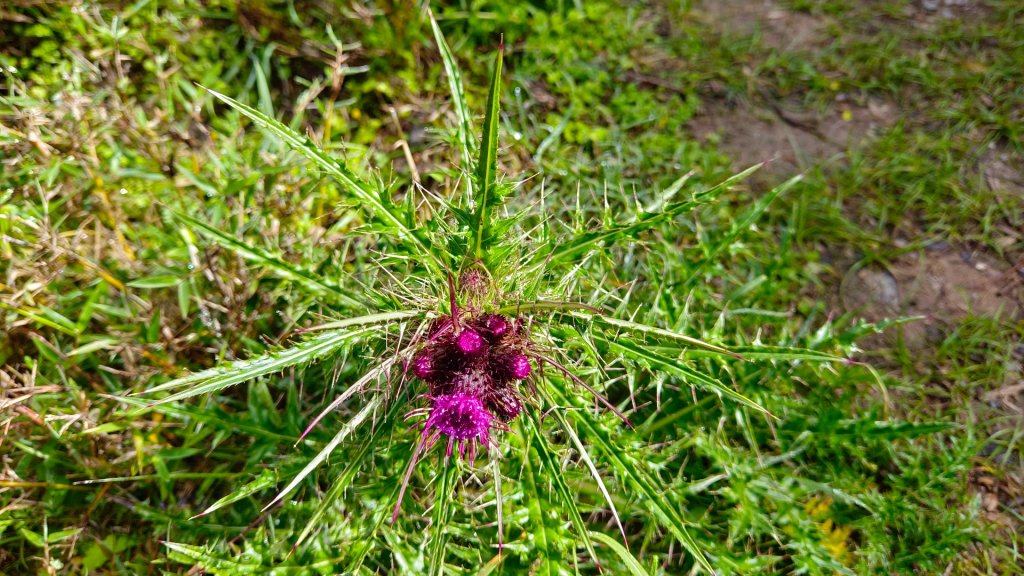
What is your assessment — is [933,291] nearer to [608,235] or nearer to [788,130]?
[788,130]

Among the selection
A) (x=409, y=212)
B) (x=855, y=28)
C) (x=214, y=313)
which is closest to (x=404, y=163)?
(x=214, y=313)

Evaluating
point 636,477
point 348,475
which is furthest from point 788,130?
point 348,475

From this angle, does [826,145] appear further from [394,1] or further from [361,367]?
[361,367]

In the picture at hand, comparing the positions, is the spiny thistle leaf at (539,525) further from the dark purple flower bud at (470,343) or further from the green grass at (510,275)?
the dark purple flower bud at (470,343)

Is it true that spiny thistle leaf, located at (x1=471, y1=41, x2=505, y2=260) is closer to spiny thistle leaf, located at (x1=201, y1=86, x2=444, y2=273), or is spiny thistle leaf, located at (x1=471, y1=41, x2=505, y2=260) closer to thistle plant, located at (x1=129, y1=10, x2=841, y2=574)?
thistle plant, located at (x1=129, y1=10, x2=841, y2=574)

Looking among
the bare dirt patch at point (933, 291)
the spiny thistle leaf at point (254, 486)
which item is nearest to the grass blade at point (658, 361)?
the spiny thistle leaf at point (254, 486)
